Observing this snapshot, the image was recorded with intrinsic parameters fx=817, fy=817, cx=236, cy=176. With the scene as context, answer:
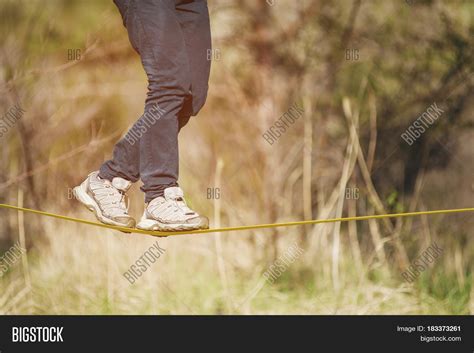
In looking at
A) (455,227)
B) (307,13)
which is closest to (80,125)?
(307,13)

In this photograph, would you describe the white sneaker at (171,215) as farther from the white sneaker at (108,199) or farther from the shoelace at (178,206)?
the white sneaker at (108,199)

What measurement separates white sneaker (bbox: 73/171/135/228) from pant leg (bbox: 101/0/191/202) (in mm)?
162

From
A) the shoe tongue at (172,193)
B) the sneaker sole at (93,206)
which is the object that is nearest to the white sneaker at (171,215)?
the shoe tongue at (172,193)

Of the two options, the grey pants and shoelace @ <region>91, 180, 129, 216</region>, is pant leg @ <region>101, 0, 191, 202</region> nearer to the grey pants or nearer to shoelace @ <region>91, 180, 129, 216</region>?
the grey pants

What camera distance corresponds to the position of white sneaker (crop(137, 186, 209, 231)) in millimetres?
→ 3006

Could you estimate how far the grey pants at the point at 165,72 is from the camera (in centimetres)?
290

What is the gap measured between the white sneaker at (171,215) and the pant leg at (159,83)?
0.04 m

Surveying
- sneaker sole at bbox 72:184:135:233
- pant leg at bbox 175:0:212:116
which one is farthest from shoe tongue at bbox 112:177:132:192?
pant leg at bbox 175:0:212:116

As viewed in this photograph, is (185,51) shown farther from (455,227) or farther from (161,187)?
(455,227)

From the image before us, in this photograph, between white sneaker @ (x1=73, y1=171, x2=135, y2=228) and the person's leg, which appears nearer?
the person's leg

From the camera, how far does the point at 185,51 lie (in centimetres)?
296

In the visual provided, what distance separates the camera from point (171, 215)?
3.01 metres

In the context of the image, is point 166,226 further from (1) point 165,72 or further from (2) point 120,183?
(1) point 165,72

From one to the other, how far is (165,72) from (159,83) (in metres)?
0.05
